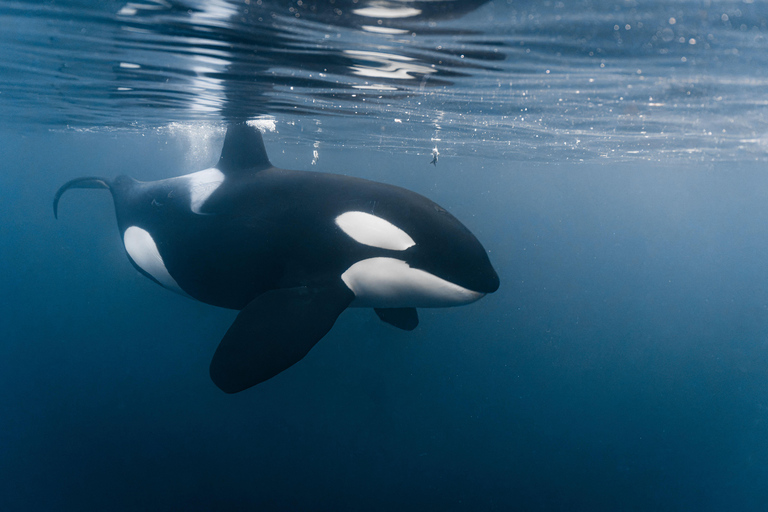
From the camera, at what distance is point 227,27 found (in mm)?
5379

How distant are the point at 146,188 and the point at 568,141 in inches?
558

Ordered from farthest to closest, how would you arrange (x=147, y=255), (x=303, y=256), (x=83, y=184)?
(x=83, y=184)
(x=147, y=255)
(x=303, y=256)

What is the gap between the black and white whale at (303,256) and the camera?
450cm

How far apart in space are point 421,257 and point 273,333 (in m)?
1.89

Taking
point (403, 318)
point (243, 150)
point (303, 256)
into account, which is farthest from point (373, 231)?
point (243, 150)

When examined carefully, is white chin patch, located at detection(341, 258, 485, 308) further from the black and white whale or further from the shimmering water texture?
the shimmering water texture

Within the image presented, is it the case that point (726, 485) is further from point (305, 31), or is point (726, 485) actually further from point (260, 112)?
point (260, 112)

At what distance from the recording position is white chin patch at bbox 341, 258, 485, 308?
16.6ft

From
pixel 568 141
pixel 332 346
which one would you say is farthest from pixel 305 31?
pixel 568 141

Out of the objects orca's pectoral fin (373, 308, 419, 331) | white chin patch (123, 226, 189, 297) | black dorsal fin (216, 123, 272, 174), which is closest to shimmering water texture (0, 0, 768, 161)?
black dorsal fin (216, 123, 272, 174)

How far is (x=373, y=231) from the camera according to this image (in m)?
5.11

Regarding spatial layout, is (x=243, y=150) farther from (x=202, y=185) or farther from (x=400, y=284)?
(x=400, y=284)

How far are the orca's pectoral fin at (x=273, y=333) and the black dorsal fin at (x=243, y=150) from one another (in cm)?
249

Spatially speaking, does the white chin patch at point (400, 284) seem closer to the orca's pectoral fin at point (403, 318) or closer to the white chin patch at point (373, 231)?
the white chin patch at point (373, 231)
